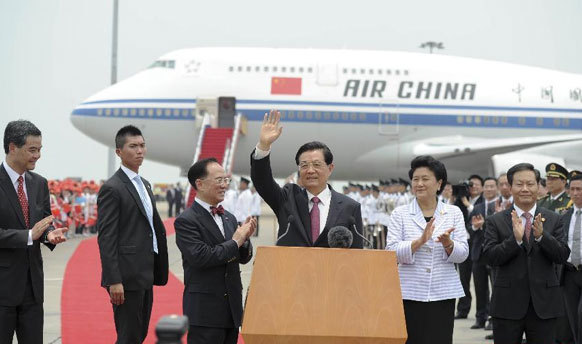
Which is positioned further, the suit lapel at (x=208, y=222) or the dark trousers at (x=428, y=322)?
the suit lapel at (x=208, y=222)

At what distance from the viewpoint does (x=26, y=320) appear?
4.89 meters

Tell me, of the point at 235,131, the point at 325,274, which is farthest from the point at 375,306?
the point at 235,131

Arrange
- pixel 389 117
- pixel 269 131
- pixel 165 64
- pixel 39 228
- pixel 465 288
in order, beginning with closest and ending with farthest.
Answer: pixel 269 131, pixel 39 228, pixel 465 288, pixel 389 117, pixel 165 64

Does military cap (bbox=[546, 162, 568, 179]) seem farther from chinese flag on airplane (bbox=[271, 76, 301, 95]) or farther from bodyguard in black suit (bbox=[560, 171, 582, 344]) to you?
chinese flag on airplane (bbox=[271, 76, 301, 95])

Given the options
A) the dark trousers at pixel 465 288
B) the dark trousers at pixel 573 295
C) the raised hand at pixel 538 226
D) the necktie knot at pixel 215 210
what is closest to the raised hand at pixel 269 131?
the necktie knot at pixel 215 210

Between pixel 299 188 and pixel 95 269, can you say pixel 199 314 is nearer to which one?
pixel 299 188

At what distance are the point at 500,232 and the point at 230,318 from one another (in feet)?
5.90

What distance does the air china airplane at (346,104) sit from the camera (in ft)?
73.4

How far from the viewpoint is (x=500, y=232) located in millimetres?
5164

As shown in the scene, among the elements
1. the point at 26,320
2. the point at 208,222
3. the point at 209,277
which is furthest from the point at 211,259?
the point at 26,320

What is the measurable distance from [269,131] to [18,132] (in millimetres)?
1577

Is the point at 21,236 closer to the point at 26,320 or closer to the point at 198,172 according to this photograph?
the point at 26,320

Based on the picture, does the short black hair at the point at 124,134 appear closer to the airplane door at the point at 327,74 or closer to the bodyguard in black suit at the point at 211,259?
the bodyguard in black suit at the point at 211,259

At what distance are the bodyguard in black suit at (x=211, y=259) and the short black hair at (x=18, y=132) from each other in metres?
1.02
